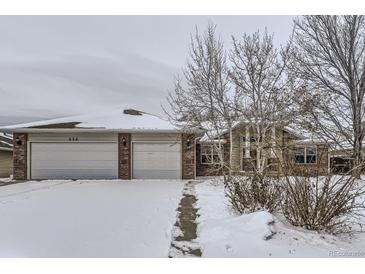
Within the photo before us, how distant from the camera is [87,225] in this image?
5289 mm

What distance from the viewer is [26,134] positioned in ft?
44.4

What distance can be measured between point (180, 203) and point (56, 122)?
31.7 ft

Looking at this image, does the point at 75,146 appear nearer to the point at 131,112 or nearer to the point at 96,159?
the point at 96,159

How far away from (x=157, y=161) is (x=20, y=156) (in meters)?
7.03

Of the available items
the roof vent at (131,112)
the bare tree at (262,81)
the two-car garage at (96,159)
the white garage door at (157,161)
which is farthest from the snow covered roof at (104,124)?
the bare tree at (262,81)

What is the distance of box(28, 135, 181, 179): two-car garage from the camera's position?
13.5 meters

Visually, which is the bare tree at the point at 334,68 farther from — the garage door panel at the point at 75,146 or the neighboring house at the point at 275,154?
the garage door panel at the point at 75,146

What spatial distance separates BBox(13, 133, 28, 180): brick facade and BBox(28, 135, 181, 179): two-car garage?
26 centimetres

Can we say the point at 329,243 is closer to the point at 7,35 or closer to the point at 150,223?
the point at 150,223

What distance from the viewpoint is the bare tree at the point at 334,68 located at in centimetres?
1290

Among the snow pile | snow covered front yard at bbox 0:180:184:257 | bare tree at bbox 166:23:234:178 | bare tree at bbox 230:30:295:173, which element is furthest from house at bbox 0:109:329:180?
snow covered front yard at bbox 0:180:184:257

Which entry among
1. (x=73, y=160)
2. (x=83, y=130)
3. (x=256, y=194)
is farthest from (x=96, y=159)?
(x=256, y=194)

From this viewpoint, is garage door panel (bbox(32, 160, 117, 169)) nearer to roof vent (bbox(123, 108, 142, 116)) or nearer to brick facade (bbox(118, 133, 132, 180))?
brick facade (bbox(118, 133, 132, 180))
